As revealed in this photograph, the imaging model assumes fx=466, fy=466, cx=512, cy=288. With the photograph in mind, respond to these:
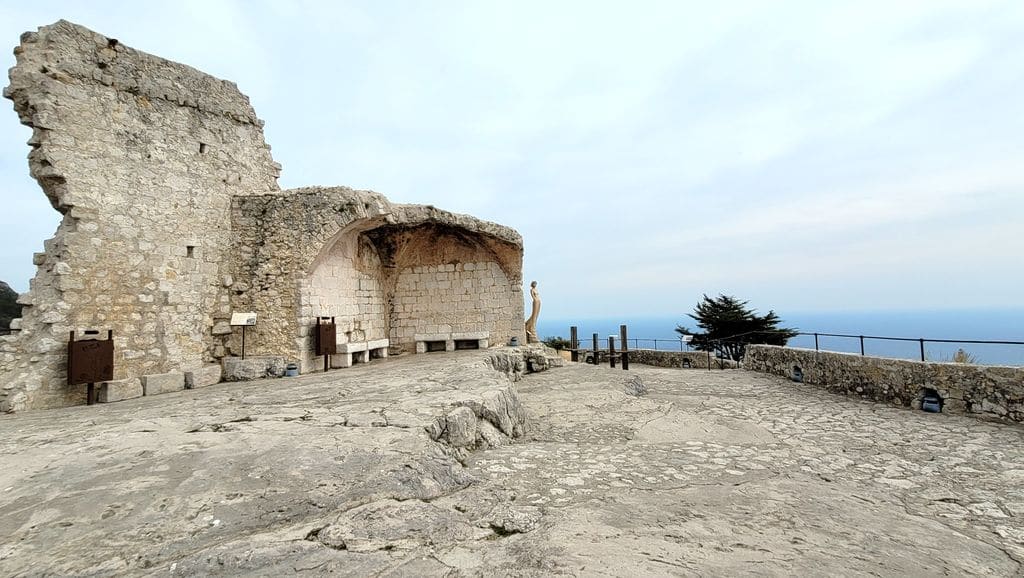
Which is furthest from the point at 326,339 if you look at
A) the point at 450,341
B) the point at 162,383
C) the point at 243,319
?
the point at 450,341

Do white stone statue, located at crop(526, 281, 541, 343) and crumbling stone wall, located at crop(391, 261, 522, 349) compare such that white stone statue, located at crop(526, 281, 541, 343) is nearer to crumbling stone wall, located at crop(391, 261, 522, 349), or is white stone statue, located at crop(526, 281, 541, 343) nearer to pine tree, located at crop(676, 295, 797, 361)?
crumbling stone wall, located at crop(391, 261, 522, 349)

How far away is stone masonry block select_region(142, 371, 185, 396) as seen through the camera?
7641mm

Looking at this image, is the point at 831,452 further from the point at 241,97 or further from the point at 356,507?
the point at 241,97

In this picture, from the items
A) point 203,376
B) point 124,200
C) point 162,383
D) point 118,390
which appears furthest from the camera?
point 203,376

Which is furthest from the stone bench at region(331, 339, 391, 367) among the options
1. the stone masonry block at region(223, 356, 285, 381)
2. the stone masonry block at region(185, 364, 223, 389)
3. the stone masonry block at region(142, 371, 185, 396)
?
the stone masonry block at region(142, 371, 185, 396)

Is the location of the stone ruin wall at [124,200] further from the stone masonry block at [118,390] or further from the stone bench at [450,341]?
the stone bench at [450,341]

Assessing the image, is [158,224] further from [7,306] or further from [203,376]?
[7,306]

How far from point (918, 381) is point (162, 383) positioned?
12.8 meters

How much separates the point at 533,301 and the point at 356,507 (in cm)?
1086

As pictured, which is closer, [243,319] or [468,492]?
[468,492]

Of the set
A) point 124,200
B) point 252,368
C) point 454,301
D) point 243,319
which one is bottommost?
point 252,368

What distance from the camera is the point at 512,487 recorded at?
411 cm

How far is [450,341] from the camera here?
1238cm

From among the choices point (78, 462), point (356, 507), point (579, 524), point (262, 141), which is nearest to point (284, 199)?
point (262, 141)
